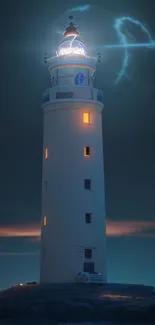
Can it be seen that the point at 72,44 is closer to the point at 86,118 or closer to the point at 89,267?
the point at 86,118

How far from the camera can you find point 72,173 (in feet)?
148

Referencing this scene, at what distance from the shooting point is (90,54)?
49.8 metres

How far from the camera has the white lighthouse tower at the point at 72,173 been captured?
44.4m

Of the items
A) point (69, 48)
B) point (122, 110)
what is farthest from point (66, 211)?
point (122, 110)

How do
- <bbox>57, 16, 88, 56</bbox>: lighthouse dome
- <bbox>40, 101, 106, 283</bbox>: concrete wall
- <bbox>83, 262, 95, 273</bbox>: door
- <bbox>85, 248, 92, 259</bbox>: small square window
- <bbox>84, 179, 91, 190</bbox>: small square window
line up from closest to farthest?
<bbox>40, 101, 106, 283</bbox>: concrete wall
<bbox>83, 262, 95, 273</bbox>: door
<bbox>85, 248, 92, 259</bbox>: small square window
<bbox>84, 179, 91, 190</bbox>: small square window
<bbox>57, 16, 88, 56</bbox>: lighthouse dome

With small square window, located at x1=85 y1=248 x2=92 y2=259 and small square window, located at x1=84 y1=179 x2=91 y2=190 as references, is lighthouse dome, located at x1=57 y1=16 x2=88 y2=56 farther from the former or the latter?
small square window, located at x1=85 y1=248 x2=92 y2=259

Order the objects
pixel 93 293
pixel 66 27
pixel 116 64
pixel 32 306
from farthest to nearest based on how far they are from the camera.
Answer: pixel 116 64
pixel 66 27
pixel 93 293
pixel 32 306

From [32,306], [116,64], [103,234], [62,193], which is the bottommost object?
[32,306]

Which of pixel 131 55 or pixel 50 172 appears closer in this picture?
pixel 50 172

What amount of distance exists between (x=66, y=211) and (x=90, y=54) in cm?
1318

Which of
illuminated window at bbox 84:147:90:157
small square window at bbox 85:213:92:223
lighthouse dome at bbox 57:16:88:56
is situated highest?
lighthouse dome at bbox 57:16:88:56

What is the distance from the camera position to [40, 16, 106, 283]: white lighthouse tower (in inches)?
1748

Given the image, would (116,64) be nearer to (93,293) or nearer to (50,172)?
(50,172)

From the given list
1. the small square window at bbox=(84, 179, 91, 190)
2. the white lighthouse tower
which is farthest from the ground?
the small square window at bbox=(84, 179, 91, 190)
